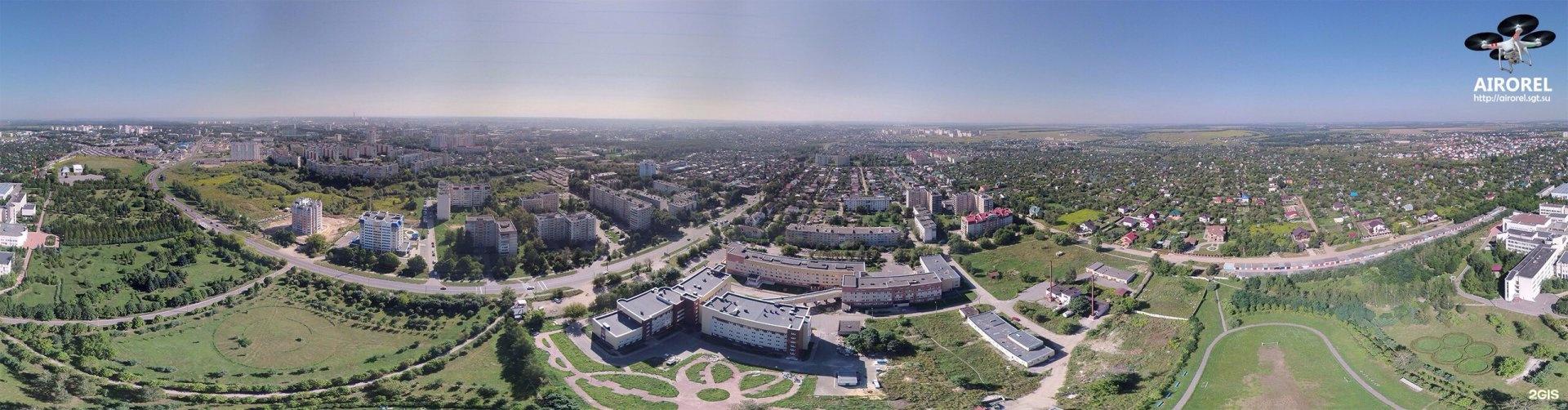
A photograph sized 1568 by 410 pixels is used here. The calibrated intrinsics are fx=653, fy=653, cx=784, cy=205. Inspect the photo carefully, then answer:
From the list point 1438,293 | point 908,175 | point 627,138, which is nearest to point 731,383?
point 1438,293

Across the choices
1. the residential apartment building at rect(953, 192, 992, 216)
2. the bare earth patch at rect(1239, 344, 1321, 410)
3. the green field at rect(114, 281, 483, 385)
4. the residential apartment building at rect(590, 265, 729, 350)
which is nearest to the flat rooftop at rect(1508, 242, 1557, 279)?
the bare earth patch at rect(1239, 344, 1321, 410)

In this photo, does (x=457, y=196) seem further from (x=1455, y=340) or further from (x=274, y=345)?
(x=1455, y=340)

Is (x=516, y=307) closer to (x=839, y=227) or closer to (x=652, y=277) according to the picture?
(x=652, y=277)

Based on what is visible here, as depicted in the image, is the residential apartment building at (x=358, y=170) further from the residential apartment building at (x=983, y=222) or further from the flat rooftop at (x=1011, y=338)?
the flat rooftop at (x=1011, y=338)

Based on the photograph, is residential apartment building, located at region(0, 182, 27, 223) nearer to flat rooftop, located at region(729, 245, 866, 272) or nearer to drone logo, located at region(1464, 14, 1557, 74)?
flat rooftop, located at region(729, 245, 866, 272)

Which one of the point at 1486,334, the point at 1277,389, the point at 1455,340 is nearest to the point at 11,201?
the point at 1277,389
